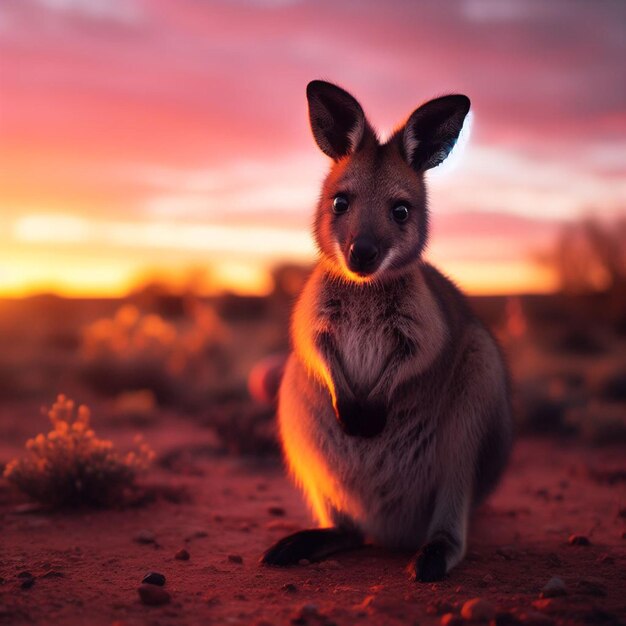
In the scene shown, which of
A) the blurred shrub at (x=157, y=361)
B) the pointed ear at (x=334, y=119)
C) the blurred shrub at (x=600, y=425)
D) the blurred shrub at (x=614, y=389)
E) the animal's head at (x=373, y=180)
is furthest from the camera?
the blurred shrub at (x=157, y=361)

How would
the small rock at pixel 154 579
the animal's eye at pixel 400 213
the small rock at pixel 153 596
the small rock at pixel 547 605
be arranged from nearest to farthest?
the small rock at pixel 547 605, the small rock at pixel 153 596, the small rock at pixel 154 579, the animal's eye at pixel 400 213

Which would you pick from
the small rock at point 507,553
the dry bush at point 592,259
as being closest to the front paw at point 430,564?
the small rock at point 507,553

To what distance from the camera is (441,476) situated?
4242mm

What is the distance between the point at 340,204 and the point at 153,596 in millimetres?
2442

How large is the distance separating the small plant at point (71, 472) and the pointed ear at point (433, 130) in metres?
3.30

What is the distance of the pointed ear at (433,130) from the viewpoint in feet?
14.2

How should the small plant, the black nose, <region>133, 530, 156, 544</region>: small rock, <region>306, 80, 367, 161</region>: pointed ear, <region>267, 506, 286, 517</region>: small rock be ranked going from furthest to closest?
<region>267, 506, 286, 517</region>: small rock, the small plant, <region>133, 530, 156, 544</region>: small rock, <region>306, 80, 367, 161</region>: pointed ear, the black nose

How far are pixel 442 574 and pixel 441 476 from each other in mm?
596

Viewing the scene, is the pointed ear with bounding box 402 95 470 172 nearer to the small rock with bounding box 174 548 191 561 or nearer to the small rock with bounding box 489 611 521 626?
the small rock with bounding box 489 611 521 626

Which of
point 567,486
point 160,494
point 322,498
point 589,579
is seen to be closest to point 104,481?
point 160,494

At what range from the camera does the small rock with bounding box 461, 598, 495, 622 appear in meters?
3.16

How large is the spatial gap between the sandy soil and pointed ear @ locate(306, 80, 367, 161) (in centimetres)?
264

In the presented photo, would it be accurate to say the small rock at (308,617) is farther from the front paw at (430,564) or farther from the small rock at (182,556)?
the small rock at (182,556)

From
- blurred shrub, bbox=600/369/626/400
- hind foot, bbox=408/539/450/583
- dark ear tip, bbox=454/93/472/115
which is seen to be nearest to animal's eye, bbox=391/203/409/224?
dark ear tip, bbox=454/93/472/115
